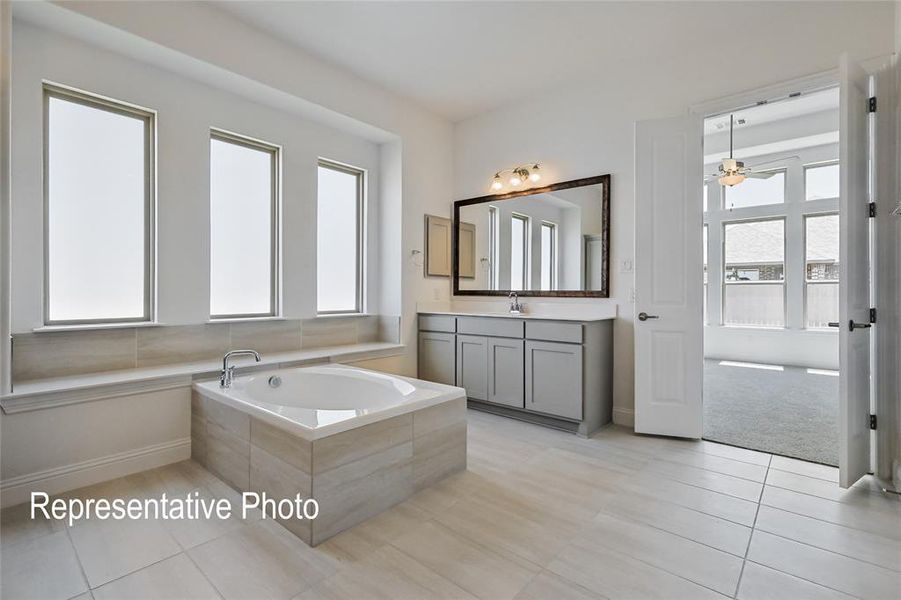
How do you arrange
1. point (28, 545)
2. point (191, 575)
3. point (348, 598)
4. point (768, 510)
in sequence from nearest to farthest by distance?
1. point (348, 598)
2. point (191, 575)
3. point (28, 545)
4. point (768, 510)

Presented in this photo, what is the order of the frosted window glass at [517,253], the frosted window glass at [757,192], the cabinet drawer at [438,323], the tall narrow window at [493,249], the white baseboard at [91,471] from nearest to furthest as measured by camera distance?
the white baseboard at [91,471]
the cabinet drawer at [438,323]
the frosted window glass at [517,253]
the tall narrow window at [493,249]
the frosted window glass at [757,192]

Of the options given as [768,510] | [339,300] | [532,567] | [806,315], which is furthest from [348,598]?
[806,315]

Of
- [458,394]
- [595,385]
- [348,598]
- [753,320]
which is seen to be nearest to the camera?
[348,598]

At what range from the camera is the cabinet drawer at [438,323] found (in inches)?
159

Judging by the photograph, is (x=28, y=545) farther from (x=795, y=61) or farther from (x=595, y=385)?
(x=795, y=61)

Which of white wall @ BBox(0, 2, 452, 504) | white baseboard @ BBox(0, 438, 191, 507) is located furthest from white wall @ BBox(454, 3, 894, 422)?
white baseboard @ BBox(0, 438, 191, 507)

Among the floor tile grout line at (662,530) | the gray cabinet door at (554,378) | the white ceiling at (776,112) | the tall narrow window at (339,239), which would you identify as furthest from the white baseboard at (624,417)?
the white ceiling at (776,112)

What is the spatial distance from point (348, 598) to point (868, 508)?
97.1 inches

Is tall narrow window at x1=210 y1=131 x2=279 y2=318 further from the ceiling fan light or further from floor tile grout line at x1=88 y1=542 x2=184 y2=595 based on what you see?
the ceiling fan light

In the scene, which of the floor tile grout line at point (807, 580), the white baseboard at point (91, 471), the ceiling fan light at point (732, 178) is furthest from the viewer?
the ceiling fan light at point (732, 178)

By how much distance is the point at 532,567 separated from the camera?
5.41 feet

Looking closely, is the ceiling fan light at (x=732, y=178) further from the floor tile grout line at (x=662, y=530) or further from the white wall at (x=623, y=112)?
the floor tile grout line at (x=662, y=530)

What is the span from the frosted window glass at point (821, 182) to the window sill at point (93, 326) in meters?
7.89

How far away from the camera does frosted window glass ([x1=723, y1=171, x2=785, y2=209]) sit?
20.7 ft
